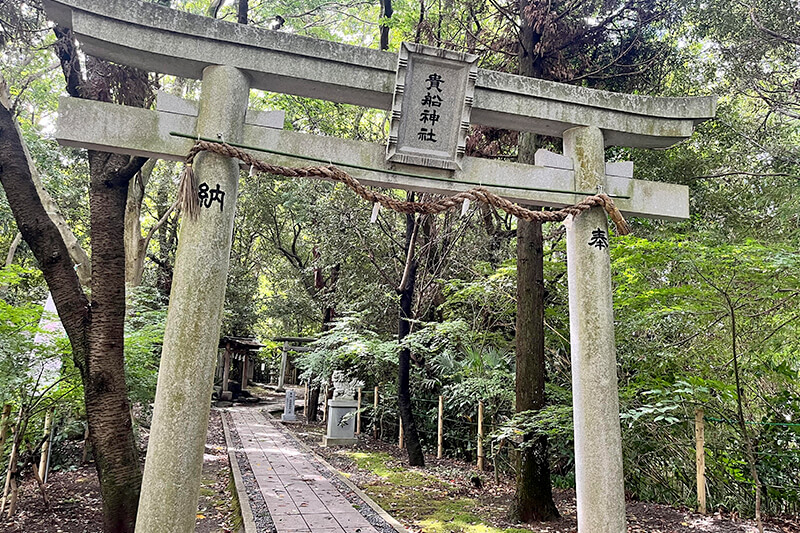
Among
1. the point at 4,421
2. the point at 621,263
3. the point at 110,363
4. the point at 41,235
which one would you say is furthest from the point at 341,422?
the point at 41,235

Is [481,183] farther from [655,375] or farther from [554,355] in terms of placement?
[554,355]

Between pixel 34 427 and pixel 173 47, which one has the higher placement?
pixel 173 47

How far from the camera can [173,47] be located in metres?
3.46

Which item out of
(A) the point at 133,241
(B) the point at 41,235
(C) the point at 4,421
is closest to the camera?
(B) the point at 41,235

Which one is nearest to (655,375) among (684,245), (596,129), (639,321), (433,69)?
(639,321)

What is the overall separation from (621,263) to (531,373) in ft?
5.72

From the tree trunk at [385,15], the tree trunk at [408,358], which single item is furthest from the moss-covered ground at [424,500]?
the tree trunk at [385,15]

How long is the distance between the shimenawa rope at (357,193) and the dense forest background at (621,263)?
1860 millimetres

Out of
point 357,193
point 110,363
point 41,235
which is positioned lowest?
point 110,363

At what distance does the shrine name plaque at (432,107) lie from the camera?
378 centimetres

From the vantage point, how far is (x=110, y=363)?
483 cm

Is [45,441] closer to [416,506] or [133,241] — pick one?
[416,506]

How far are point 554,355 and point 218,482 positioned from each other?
619cm

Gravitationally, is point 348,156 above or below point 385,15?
below
